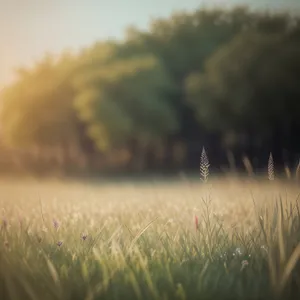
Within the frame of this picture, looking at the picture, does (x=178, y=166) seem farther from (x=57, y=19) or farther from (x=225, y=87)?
(x=57, y=19)

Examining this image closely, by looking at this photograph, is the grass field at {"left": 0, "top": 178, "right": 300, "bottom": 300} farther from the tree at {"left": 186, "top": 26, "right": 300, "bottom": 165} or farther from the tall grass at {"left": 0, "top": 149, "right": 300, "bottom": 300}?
the tree at {"left": 186, "top": 26, "right": 300, "bottom": 165}

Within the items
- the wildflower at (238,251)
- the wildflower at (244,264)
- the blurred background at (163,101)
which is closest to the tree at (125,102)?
the blurred background at (163,101)

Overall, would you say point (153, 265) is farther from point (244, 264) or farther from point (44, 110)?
point (44, 110)

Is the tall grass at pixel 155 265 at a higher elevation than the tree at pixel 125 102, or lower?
lower

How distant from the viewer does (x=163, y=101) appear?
45.5 feet

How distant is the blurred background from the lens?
27.8 ft

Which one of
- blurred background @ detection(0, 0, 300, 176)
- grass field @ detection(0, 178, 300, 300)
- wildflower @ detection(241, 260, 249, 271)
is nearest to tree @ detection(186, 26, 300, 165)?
blurred background @ detection(0, 0, 300, 176)

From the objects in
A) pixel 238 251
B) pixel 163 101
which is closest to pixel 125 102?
pixel 163 101

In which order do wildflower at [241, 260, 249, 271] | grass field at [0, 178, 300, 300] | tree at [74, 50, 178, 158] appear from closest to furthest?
grass field at [0, 178, 300, 300] → wildflower at [241, 260, 249, 271] → tree at [74, 50, 178, 158]

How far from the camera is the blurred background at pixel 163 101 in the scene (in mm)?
8484

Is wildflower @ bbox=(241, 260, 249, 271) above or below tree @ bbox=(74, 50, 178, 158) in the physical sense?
below

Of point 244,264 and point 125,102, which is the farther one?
point 125,102

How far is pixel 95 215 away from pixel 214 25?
625 cm

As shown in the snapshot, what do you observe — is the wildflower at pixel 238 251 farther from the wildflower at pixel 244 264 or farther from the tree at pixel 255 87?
the tree at pixel 255 87
